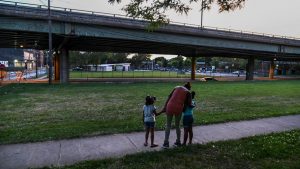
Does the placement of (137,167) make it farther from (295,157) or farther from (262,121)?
(262,121)

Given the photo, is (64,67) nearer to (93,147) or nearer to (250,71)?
(93,147)

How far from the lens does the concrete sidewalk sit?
22.3 feet

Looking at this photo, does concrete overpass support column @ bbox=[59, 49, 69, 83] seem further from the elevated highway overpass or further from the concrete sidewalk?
the concrete sidewalk

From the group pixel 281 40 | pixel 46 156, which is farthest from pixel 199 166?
pixel 281 40

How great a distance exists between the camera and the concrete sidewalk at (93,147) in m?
6.79

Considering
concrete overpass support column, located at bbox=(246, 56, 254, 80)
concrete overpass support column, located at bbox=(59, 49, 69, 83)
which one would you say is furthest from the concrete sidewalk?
concrete overpass support column, located at bbox=(246, 56, 254, 80)

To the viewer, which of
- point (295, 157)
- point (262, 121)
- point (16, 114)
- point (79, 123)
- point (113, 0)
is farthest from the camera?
point (16, 114)

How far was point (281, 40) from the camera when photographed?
2041 inches

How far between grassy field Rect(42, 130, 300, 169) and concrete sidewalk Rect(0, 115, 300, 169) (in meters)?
0.62

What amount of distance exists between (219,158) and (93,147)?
10.8 feet

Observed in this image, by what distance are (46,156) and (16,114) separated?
21.4 feet

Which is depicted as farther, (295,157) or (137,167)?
(295,157)

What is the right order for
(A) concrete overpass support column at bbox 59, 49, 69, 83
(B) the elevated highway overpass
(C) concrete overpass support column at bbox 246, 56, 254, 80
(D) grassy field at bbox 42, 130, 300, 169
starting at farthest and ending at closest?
(C) concrete overpass support column at bbox 246, 56, 254, 80
(A) concrete overpass support column at bbox 59, 49, 69, 83
(B) the elevated highway overpass
(D) grassy field at bbox 42, 130, 300, 169

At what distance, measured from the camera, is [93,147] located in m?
7.86
